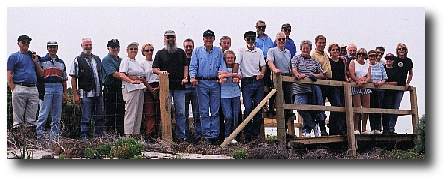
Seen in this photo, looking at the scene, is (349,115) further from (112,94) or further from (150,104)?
(112,94)

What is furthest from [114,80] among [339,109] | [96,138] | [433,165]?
[433,165]

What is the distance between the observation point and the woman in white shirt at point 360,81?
13156 millimetres

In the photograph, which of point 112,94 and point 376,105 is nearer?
point 112,94

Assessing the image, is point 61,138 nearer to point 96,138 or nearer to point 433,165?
point 96,138

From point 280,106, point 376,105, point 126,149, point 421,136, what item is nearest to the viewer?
point 126,149

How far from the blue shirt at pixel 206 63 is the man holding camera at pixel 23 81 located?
2.00m

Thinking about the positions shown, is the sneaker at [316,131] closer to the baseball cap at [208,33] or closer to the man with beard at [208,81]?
the man with beard at [208,81]

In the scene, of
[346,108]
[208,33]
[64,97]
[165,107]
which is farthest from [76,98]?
[346,108]

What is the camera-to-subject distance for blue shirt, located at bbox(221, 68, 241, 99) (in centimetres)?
1296

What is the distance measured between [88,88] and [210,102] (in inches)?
63.1

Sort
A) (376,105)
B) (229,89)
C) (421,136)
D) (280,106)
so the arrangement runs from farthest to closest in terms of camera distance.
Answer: (376,105)
(229,89)
(421,136)
(280,106)

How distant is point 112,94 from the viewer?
42.9ft

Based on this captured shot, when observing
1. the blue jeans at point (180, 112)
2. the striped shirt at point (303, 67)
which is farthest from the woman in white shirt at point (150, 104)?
the striped shirt at point (303, 67)

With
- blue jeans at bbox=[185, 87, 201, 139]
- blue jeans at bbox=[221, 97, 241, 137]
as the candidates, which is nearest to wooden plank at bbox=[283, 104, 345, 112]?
blue jeans at bbox=[221, 97, 241, 137]
